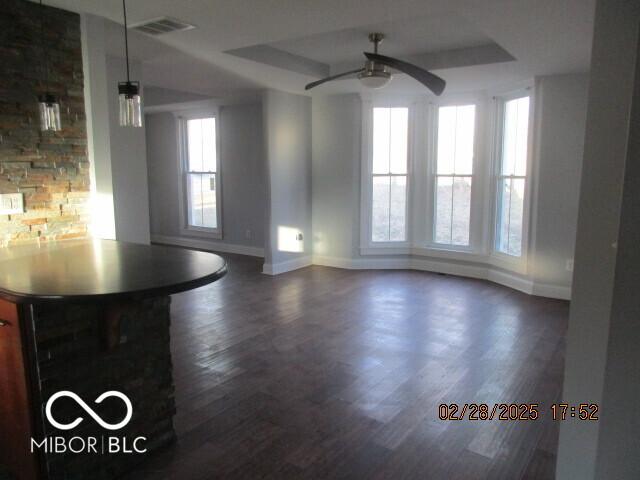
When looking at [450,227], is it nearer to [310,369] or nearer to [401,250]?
[401,250]

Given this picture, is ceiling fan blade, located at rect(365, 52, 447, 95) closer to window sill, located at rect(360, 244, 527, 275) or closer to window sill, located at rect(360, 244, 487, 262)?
window sill, located at rect(360, 244, 527, 275)

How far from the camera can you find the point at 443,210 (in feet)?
21.5

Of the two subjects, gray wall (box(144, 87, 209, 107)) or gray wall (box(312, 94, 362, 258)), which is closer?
gray wall (box(312, 94, 362, 258))

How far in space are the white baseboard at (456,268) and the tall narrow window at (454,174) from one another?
0.35 m

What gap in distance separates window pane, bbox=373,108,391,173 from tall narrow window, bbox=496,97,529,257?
149 cm

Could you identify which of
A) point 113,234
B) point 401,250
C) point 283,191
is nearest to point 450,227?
point 401,250

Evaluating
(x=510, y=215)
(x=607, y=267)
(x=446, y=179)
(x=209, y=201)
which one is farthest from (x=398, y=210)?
(x=607, y=267)

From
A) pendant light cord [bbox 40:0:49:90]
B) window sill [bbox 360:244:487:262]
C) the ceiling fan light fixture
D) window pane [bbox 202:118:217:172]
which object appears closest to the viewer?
pendant light cord [bbox 40:0:49:90]

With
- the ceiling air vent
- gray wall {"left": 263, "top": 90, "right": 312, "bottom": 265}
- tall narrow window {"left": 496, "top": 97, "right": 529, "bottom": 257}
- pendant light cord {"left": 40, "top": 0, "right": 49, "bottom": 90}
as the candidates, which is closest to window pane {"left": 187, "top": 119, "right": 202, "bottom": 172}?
gray wall {"left": 263, "top": 90, "right": 312, "bottom": 265}

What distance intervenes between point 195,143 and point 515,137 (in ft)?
16.3

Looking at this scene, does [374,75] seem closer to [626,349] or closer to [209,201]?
[626,349]

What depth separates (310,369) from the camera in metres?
3.44

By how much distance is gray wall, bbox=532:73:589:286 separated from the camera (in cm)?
503

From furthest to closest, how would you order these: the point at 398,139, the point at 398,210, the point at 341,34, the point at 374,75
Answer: the point at 398,210 → the point at 398,139 → the point at 341,34 → the point at 374,75
